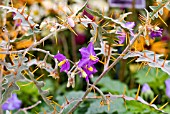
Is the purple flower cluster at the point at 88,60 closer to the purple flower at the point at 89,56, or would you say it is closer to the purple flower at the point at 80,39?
the purple flower at the point at 89,56

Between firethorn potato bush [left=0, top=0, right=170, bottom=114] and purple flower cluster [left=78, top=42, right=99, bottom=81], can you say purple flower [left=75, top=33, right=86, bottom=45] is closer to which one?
firethorn potato bush [left=0, top=0, right=170, bottom=114]

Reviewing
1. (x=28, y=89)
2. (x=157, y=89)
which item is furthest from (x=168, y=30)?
(x=28, y=89)

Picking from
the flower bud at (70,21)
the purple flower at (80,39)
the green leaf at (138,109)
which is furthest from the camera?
the purple flower at (80,39)

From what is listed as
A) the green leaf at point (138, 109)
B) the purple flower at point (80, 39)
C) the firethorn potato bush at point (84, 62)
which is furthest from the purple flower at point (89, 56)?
the purple flower at point (80, 39)

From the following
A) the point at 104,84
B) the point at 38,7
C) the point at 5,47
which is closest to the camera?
the point at 5,47

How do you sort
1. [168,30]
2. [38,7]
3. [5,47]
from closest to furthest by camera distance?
[5,47], [38,7], [168,30]

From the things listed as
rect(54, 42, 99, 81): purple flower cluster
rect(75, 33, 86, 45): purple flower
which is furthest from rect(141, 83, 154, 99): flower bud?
rect(75, 33, 86, 45): purple flower

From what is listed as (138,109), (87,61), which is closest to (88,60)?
(87,61)

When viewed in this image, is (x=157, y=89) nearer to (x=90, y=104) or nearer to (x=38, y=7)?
(x=90, y=104)

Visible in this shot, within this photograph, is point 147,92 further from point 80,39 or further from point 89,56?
point 80,39
